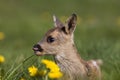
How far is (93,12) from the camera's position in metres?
19.3

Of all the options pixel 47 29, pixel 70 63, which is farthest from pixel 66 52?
pixel 47 29

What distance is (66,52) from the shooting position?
586cm

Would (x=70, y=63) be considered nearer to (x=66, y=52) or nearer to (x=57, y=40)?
(x=66, y=52)

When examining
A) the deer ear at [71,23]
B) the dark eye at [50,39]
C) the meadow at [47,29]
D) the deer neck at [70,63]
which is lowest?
the meadow at [47,29]

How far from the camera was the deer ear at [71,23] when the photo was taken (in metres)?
5.97

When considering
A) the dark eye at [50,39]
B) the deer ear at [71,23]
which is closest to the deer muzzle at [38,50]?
the dark eye at [50,39]

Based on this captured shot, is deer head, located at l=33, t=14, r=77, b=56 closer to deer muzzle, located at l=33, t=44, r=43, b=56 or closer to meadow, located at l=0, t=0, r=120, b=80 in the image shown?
deer muzzle, located at l=33, t=44, r=43, b=56

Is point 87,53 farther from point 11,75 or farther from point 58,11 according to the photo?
point 58,11

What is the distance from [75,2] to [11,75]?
16082mm

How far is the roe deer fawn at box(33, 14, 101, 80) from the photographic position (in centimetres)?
566

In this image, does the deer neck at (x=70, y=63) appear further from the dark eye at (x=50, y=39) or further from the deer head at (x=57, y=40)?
the dark eye at (x=50, y=39)

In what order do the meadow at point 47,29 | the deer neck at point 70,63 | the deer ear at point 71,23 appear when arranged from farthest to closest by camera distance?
the meadow at point 47,29, the deer ear at point 71,23, the deer neck at point 70,63

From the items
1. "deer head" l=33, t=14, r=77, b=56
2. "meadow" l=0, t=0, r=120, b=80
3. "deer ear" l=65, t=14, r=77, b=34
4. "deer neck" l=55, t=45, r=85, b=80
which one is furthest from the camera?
"meadow" l=0, t=0, r=120, b=80

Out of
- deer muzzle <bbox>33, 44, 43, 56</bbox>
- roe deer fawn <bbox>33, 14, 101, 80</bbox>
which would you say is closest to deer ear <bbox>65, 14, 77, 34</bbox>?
roe deer fawn <bbox>33, 14, 101, 80</bbox>
